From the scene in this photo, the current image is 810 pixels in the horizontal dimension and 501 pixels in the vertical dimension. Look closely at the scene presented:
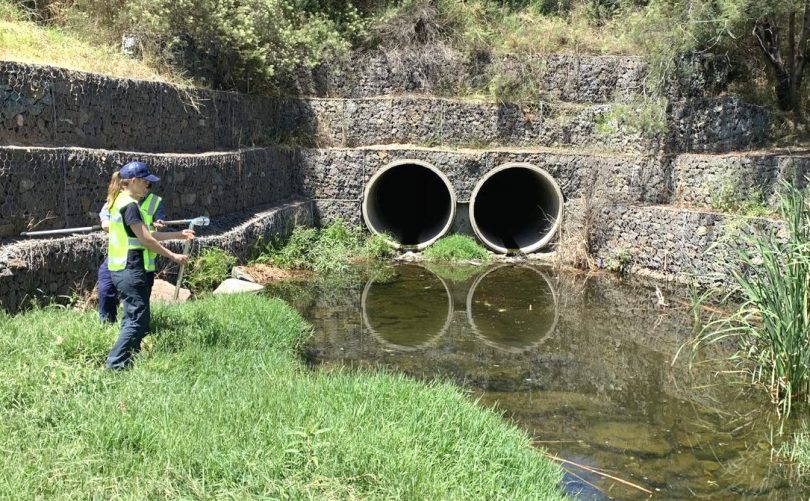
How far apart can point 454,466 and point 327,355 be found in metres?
3.39

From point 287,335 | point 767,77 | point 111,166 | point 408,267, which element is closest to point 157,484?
point 287,335

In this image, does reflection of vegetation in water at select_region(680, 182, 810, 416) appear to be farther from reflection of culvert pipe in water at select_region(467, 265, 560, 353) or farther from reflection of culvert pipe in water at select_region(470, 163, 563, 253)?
reflection of culvert pipe in water at select_region(470, 163, 563, 253)

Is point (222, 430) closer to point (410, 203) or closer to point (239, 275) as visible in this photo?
point (239, 275)

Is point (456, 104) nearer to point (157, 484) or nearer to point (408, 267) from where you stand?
point (408, 267)

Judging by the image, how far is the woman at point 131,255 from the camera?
16.4ft

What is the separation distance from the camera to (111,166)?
26.5 ft

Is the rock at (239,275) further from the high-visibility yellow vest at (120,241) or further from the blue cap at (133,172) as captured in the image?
the blue cap at (133,172)

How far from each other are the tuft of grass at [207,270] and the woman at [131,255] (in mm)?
3574

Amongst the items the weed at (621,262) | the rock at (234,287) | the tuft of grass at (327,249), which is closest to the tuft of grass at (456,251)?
the tuft of grass at (327,249)

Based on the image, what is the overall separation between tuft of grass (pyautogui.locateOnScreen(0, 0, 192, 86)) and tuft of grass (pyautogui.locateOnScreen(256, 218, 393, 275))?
123 inches

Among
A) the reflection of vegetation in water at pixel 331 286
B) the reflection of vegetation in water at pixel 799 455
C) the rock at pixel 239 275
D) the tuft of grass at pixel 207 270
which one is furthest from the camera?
the reflection of vegetation in water at pixel 331 286

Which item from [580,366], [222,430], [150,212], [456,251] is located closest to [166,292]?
[150,212]

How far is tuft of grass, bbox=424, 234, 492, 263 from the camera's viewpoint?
43.2ft

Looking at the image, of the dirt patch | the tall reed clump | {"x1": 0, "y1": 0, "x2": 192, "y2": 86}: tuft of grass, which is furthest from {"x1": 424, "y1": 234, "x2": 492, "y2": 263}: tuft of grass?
the tall reed clump
